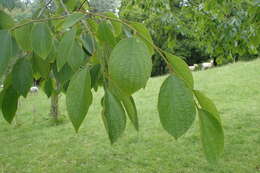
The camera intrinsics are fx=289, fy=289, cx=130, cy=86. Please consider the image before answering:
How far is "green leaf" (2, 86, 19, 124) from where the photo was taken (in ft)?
2.55

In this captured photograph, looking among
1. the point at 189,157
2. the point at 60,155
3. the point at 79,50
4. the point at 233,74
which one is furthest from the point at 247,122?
the point at 233,74

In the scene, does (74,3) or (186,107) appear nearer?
(186,107)

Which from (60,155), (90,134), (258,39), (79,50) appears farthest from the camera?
(90,134)

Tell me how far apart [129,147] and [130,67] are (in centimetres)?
340

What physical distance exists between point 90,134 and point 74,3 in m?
3.45

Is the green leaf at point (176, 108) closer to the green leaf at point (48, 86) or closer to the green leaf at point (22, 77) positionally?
the green leaf at point (22, 77)

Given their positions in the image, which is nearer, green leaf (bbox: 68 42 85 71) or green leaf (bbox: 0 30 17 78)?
green leaf (bbox: 0 30 17 78)

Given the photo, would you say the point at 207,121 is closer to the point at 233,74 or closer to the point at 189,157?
the point at 189,157

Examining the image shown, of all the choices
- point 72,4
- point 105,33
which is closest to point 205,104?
point 105,33

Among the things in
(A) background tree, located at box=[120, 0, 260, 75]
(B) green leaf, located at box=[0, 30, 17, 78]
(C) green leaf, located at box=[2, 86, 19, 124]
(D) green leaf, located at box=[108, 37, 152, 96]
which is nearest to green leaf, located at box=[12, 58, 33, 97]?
(C) green leaf, located at box=[2, 86, 19, 124]

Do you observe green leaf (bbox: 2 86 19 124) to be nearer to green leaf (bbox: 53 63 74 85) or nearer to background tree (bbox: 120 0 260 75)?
green leaf (bbox: 53 63 74 85)

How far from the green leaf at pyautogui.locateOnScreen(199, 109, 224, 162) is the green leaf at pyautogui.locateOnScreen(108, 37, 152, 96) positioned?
0.13 metres

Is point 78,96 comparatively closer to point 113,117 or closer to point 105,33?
point 113,117

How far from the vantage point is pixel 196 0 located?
3.09m
